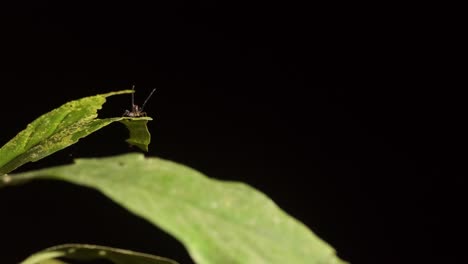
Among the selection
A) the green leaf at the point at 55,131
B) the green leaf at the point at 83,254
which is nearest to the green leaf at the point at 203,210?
the green leaf at the point at 83,254

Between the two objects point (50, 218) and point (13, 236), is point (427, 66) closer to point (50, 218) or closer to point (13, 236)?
point (50, 218)

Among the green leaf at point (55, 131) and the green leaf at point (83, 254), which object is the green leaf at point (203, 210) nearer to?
the green leaf at point (83, 254)

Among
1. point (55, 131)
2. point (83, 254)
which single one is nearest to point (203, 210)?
point (83, 254)

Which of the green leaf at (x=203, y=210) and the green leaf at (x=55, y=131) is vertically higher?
the green leaf at (x=55, y=131)

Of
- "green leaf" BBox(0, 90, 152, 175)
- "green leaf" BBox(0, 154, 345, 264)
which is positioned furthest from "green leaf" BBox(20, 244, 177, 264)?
"green leaf" BBox(0, 90, 152, 175)

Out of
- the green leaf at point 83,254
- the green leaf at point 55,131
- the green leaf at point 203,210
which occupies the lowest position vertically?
the green leaf at point 83,254

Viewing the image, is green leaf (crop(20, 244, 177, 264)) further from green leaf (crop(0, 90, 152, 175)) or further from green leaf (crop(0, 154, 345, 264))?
green leaf (crop(0, 90, 152, 175))

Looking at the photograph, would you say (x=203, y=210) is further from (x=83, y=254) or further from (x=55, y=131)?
(x=55, y=131)
